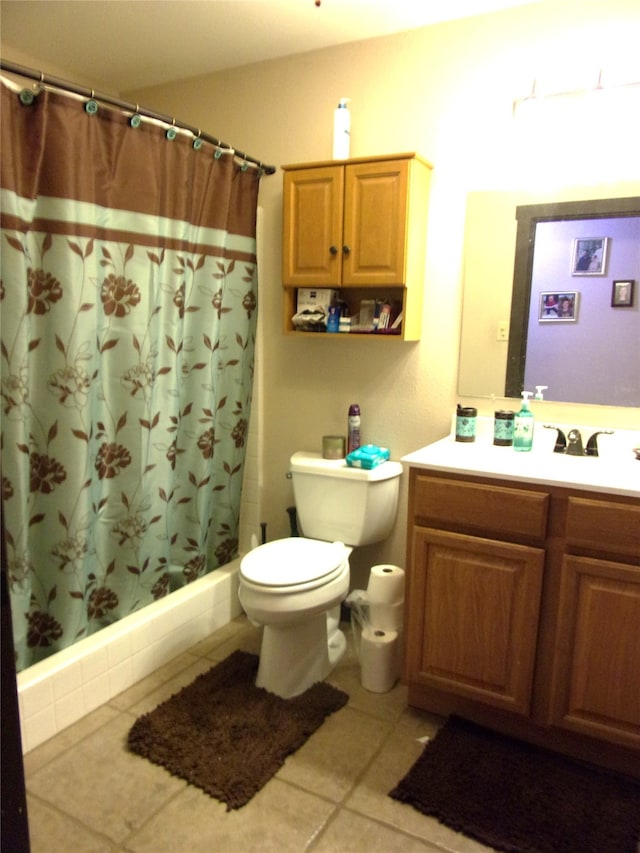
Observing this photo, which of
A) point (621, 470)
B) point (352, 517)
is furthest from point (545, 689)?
point (352, 517)

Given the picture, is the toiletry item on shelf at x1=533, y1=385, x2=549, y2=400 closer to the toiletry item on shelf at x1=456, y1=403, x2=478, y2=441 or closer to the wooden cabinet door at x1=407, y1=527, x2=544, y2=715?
the toiletry item on shelf at x1=456, y1=403, x2=478, y2=441

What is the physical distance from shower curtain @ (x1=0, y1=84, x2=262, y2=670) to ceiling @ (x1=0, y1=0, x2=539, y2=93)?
1.48 ft

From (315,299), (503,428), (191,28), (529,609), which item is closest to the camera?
(529,609)

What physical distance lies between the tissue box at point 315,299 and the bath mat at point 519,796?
1.56m

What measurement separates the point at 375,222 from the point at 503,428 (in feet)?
2.81

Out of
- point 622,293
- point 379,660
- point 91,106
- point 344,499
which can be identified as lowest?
point 379,660

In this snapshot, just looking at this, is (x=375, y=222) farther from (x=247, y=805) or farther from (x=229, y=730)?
(x=247, y=805)

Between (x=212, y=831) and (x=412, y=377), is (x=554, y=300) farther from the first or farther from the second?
(x=212, y=831)

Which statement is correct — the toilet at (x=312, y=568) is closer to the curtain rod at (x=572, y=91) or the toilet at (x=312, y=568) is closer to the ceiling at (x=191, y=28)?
the curtain rod at (x=572, y=91)

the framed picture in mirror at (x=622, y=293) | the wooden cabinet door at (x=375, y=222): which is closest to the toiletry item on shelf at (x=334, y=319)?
the wooden cabinet door at (x=375, y=222)

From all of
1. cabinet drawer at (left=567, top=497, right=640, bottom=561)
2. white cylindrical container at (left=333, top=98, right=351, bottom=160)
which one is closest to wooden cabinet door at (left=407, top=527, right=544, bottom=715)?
cabinet drawer at (left=567, top=497, right=640, bottom=561)

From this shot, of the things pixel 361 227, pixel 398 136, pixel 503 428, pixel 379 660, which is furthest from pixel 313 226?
pixel 379 660

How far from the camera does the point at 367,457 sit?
7.69ft

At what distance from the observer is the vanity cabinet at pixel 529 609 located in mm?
1659
